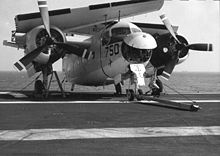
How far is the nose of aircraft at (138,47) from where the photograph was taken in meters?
17.7

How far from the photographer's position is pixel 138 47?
17.6 metres

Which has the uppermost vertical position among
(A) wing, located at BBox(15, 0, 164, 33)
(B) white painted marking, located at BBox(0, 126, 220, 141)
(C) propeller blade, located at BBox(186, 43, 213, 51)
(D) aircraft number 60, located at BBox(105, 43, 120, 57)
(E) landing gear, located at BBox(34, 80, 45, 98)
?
(A) wing, located at BBox(15, 0, 164, 33)

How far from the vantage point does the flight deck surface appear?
7.81m

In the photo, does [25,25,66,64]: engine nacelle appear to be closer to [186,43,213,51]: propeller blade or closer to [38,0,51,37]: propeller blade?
[38,0,51,37]: propeller blade

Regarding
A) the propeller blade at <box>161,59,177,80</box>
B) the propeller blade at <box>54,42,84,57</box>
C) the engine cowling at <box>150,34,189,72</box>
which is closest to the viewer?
the propeller blade at <box>54,42,84,57</box>

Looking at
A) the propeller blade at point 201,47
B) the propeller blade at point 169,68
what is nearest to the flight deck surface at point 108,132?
the propeller blade at point 169,68

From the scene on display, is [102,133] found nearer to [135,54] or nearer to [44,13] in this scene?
[135,54]

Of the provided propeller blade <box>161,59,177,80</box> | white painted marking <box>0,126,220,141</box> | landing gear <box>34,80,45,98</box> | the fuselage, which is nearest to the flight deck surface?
white painted marking <box>0,126,220,141</box>

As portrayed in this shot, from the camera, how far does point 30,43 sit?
2011cm

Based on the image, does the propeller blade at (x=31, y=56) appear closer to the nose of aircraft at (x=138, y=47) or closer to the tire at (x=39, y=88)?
the tire at (x=39, y=88)

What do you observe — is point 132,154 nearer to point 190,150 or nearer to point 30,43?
point 190,150

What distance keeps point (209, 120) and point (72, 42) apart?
45.0 ft

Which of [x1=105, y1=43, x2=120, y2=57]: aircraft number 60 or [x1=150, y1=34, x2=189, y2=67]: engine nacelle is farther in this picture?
[x1=150, y1=34, x2=189, y2=67]: engine nacelle

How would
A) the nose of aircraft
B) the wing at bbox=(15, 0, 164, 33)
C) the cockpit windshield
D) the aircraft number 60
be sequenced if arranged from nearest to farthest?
the nose of aircraft < the cockpit windshield < the aircraft number 60 < the wing at bbox=(15, 0, 164, 33)
